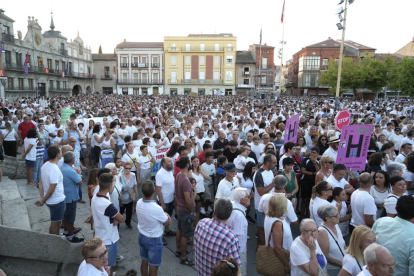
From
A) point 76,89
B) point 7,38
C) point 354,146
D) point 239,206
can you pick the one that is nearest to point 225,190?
point 239,206

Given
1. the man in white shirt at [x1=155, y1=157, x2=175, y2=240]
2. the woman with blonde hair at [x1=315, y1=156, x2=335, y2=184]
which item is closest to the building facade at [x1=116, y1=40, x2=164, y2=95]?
the man in white shirt at [x1=155, y1=157, x2=175, y2=240]

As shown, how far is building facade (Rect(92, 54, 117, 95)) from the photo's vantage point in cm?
5709

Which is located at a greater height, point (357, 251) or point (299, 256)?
point (357, 251)

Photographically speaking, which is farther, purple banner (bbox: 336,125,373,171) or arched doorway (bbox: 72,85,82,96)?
arched doorway (bbox: 72,85,82,96)

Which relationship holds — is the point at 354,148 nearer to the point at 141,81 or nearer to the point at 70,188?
the point at 70,188

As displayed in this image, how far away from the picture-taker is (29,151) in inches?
271

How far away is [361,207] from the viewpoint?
3867 mm

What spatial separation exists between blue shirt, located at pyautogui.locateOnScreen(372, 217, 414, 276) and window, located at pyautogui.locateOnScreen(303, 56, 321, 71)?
191 feet

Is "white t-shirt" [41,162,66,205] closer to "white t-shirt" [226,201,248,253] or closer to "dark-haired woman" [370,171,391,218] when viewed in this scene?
"white t-shirt" [226,201,248,253]

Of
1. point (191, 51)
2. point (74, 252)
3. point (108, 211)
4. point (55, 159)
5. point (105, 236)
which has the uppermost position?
point (191, 51)

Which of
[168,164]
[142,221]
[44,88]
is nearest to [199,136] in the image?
[168,164]

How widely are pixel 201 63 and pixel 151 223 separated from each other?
2136 inches

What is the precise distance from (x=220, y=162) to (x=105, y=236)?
2.82 metres

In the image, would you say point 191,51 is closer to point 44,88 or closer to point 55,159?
point 44,88
